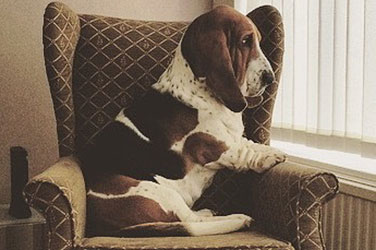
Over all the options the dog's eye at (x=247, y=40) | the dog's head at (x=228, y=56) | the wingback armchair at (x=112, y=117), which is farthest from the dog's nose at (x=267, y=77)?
the wingback armchair at (x=112, y=117)

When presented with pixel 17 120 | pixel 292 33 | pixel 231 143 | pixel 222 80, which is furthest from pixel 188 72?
pixel 17 120

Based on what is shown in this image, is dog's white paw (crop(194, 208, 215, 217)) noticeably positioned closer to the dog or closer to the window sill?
the dog

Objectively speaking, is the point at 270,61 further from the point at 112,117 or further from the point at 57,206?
the point at 57,206

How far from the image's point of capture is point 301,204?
1695 mm

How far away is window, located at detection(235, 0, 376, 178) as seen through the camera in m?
2.27

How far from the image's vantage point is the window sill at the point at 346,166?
7.20 ft

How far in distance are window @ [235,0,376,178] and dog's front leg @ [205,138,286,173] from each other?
19.1 inches

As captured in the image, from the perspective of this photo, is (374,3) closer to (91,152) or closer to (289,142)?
(289,142)

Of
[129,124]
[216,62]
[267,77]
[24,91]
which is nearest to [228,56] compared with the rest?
[216,62]

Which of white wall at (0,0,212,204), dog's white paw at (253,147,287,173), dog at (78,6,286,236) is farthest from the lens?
white wall at (0,0,212,204)

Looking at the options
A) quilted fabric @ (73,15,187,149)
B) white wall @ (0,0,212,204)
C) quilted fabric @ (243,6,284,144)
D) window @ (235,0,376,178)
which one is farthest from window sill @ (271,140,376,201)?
white wall @ (0,0,212,204)

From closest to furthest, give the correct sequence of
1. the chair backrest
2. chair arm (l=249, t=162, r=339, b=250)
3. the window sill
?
chair arm (l=249, t=162, r=339, b=250) → the chair backrest → the window sill

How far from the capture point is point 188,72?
197 cm

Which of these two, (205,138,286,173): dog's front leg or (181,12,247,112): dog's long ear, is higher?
(181,12,247,112): dog's long ear
